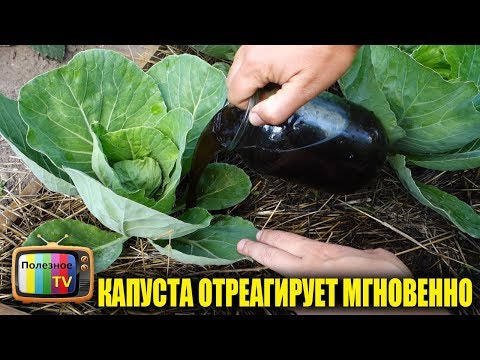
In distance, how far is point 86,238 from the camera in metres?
1.47

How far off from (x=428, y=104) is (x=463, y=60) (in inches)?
6.2

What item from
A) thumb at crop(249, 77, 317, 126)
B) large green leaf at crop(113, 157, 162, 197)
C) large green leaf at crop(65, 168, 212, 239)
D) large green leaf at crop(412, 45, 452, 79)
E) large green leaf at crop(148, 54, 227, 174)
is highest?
large green leaf at crop(412, 45, 452, 79)

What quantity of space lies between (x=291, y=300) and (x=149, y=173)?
1.43 ft

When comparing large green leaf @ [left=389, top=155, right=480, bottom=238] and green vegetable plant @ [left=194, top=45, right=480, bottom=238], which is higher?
green vegetable plant @ [left=194, top=45, right=480, bottom=238]

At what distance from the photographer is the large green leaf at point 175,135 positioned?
1.32 m

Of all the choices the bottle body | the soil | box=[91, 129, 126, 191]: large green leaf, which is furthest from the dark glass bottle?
the soil

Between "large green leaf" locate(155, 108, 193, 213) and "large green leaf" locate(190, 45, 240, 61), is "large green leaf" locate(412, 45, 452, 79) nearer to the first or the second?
"large green leaf" locate(190, 45, 240, 61)

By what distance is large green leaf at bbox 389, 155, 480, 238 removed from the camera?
1.46 metres

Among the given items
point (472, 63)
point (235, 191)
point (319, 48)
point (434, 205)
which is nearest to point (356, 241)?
point (434, 205)

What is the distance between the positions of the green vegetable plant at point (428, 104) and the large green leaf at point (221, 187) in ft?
1.15

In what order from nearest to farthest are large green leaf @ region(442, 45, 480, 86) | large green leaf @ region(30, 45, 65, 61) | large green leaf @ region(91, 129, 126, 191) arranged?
large green leaf @ region(91, 129, 126, 191) → large green leaf @ region(442, 45, 480, 86) → large green leaf @ region(30, 45, 65, 61)

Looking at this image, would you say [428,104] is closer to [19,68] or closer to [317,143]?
[317,143]

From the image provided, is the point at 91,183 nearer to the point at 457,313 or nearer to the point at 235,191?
the point at 235,191

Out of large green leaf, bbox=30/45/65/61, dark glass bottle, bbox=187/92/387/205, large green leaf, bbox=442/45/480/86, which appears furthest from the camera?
large green leaf, bbox=30/45/65/61
